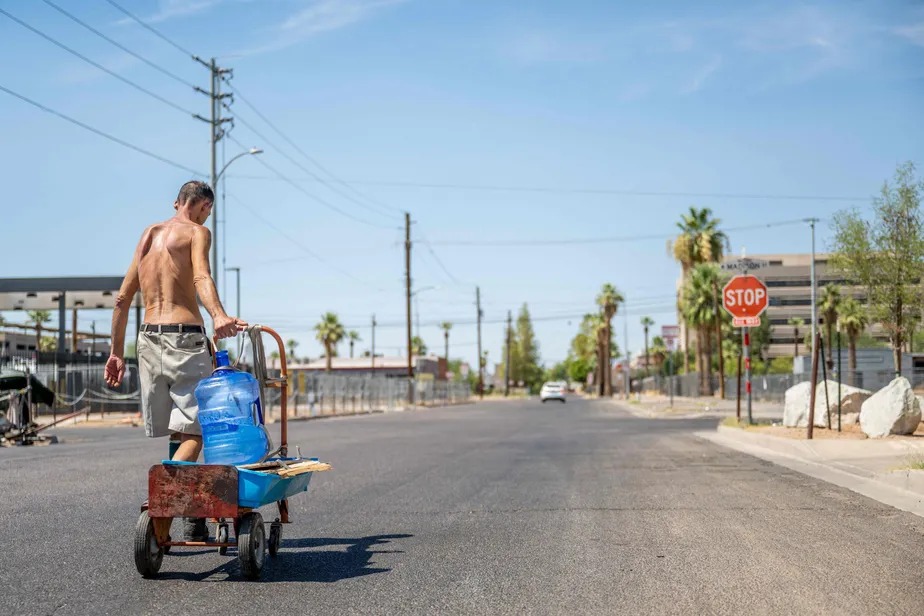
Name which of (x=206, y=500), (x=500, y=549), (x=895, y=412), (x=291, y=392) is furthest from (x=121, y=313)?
(x=291, y=392)

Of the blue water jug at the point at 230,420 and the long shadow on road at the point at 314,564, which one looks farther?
the blue water jug at the point at 230,420

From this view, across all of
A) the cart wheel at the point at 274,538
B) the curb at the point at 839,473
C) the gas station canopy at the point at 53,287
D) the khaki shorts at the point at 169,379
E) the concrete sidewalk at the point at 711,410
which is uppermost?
the gas station canopy at the point at 53,287

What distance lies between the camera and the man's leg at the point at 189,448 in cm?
591

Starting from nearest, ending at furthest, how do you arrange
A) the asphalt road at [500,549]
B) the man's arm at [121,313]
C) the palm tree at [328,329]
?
the asphalt road at [500,549] → the man's arm at [121,313] → the palm tree at [328,329]

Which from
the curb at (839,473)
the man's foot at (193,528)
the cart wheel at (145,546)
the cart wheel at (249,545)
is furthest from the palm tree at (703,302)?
the cart wheel at (145,546)

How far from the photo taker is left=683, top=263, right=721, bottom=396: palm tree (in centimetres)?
6562

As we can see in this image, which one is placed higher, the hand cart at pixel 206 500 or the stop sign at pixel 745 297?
the stop sign at pixel 745 297

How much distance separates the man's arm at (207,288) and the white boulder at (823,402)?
14.1 metres

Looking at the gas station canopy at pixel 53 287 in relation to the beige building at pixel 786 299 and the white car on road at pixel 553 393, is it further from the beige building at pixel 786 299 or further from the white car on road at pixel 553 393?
the beige building at pixel 786 299

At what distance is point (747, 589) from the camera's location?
5.42 meters

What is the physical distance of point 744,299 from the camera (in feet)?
69.8

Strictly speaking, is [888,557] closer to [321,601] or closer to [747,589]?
[747,589]

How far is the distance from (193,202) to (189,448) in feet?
5.26

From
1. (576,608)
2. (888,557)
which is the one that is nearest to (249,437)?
(576,608)
